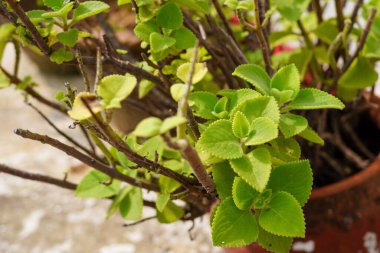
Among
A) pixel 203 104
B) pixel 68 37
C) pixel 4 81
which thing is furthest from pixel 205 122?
pixel 4 81

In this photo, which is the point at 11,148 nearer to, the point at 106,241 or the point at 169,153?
the point at 106,241

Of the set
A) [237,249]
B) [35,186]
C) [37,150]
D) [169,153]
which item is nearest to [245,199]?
[169,153]

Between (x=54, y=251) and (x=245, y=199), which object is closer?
(x=245, y=199)

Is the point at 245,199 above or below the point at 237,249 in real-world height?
above

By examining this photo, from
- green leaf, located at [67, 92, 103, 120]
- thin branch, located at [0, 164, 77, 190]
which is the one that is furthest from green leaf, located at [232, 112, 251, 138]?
thin branch, located at [0, 164, 77, 190]

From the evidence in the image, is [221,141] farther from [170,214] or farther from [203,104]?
[170,214]

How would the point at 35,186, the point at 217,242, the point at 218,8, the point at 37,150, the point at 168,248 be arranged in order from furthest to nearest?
the point at 37,150
the point at 35,186
the point at 168,248
the point at 218,8
the point at 217,242

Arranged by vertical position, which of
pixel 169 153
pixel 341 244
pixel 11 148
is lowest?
pixel 11 148
